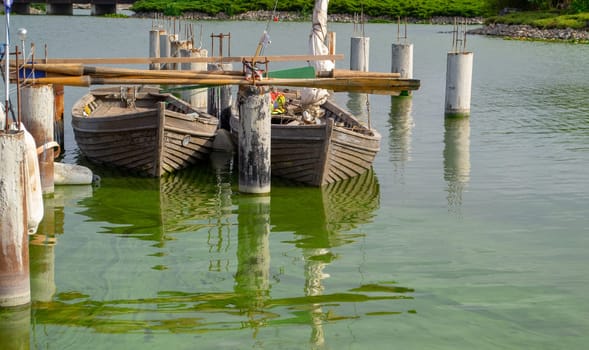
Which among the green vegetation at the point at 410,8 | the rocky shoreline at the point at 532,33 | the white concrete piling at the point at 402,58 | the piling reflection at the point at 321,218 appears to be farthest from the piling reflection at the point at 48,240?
the green vegetation at the point at 410,8

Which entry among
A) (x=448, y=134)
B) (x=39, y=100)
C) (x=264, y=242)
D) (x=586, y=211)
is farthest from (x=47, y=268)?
(x=448, y=134)

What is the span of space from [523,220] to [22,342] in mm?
9522

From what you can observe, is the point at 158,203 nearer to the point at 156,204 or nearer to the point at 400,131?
the point at 156,204

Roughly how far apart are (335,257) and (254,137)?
372 cm

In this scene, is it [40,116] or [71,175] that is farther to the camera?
[71,175]

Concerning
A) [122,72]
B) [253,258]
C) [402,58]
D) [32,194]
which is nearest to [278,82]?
[122,72]

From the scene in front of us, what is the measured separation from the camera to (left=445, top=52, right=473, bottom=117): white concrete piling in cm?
2823

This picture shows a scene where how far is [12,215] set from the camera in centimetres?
1115

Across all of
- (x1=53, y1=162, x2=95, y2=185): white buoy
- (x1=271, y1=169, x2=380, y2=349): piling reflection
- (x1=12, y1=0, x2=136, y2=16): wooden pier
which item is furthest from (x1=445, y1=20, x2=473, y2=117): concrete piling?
(x1=12, y1=0, x2=136, y2=16): wooden pier

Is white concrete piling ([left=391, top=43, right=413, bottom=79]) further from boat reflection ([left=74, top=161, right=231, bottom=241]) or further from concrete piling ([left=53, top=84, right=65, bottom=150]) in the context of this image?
concrete piling ([left=53, top=84, right=65, bottom=150])

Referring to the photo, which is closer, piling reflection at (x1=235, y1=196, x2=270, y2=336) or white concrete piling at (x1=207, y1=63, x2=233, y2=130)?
piling reflection at (x1=235, y1=196, x2=270, y2=336)

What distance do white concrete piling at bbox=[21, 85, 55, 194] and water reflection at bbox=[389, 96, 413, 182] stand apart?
754 cm

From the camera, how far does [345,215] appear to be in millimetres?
17422

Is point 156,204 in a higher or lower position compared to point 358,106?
lower
